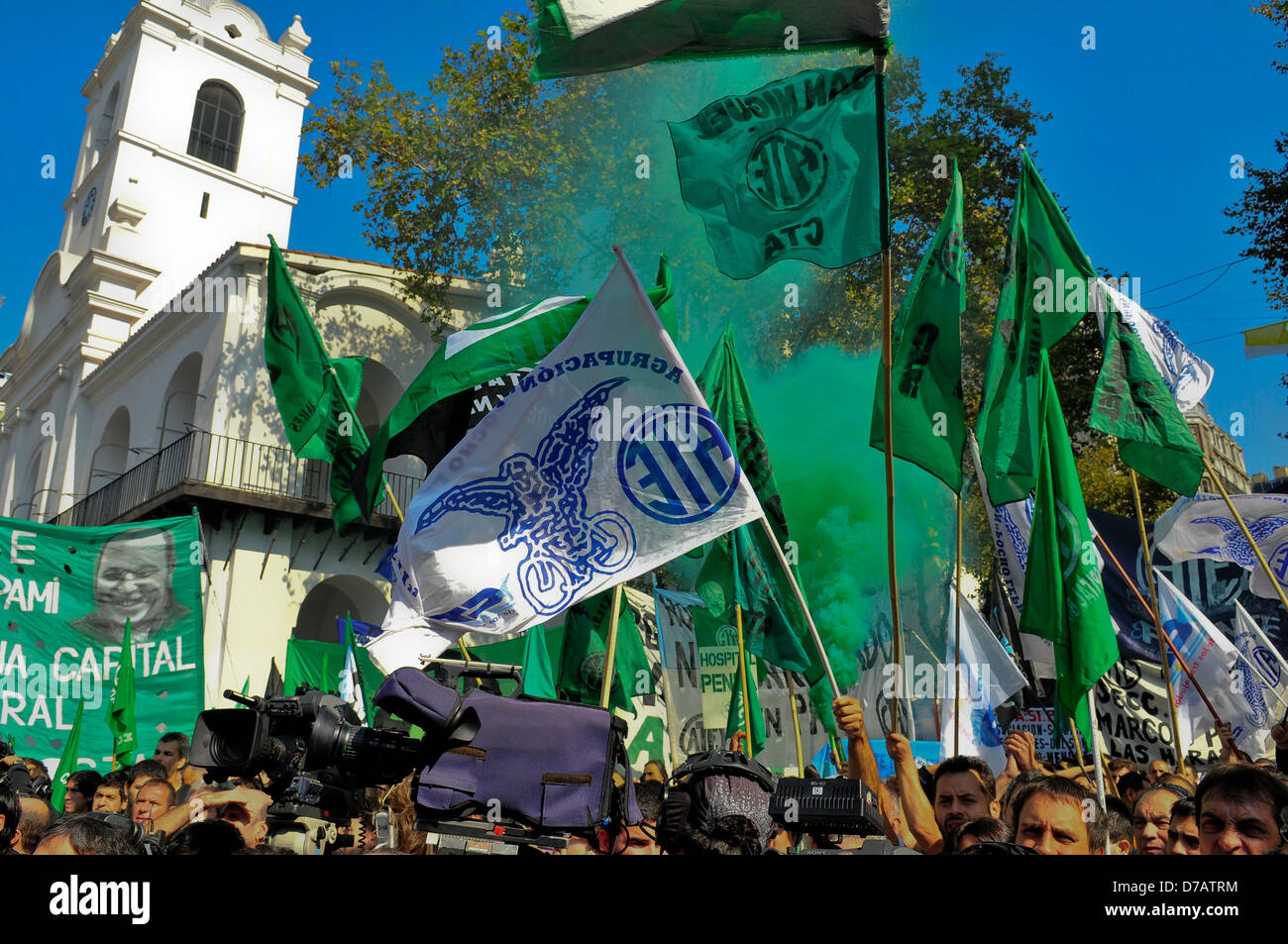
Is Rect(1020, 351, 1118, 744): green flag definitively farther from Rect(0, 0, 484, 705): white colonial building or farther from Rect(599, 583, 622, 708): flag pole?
Rect(0, 0, 484, 705): white colonial building

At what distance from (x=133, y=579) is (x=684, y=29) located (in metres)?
6.37

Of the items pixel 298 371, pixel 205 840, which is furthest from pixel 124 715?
pixel 205 840

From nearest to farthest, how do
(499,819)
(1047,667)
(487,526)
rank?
(499,819) → (487,526) → (1047,667)

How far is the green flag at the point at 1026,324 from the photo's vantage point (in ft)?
24.9

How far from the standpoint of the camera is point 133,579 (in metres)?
9.19

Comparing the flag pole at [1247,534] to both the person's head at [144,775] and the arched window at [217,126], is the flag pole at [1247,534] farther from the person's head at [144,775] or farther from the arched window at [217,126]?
the arched window at [217,126]

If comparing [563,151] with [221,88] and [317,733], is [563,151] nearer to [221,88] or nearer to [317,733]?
[221,88]

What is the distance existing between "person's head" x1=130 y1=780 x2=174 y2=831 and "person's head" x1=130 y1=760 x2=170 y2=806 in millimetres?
72

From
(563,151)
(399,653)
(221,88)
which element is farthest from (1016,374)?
(221,88)

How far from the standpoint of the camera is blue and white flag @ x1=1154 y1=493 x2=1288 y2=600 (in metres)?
9.68

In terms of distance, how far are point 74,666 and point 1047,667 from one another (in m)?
9.63

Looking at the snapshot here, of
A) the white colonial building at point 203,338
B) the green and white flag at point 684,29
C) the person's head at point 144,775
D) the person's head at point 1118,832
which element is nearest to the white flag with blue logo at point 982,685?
the person's head at point 1118,832

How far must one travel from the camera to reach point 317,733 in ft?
11.2

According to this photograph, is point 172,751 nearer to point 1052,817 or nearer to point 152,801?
point 152,801
